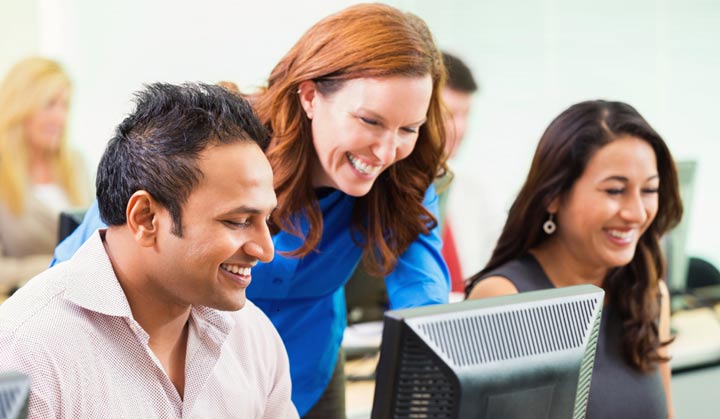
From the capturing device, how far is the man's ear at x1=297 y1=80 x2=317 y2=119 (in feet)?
5.72

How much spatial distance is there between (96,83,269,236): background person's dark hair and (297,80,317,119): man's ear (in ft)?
1.18

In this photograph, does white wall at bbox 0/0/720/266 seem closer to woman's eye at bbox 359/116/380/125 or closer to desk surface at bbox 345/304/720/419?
desk surface at bbox 345/304/720/419

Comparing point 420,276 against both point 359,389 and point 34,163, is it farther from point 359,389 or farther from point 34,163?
point 34,163

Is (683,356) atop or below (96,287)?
below

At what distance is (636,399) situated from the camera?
203cm

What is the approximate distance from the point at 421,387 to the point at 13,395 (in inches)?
16.7

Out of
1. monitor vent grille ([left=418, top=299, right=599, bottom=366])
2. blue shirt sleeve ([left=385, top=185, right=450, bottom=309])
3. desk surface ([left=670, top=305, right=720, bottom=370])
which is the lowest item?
desk surface ([left=670, top=305, right=720, bottom=370])

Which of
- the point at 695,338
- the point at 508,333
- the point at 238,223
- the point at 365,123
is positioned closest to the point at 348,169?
the point at 365,123

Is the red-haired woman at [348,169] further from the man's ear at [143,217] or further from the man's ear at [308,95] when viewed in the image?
the man's ear at [143,217]

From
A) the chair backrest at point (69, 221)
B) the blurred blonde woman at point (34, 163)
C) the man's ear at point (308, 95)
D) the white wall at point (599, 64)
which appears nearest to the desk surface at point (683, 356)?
the chair backrest at point (69, 221)

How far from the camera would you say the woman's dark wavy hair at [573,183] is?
6.86 ft

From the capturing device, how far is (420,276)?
1.87 meters

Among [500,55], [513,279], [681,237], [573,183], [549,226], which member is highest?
[500,55]

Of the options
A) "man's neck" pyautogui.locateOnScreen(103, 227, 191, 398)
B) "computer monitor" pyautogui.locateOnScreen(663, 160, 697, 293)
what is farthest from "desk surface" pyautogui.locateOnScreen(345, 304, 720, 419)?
"man's neck" pyautogui.locateOnScreen(103, 227, 191, 398)
